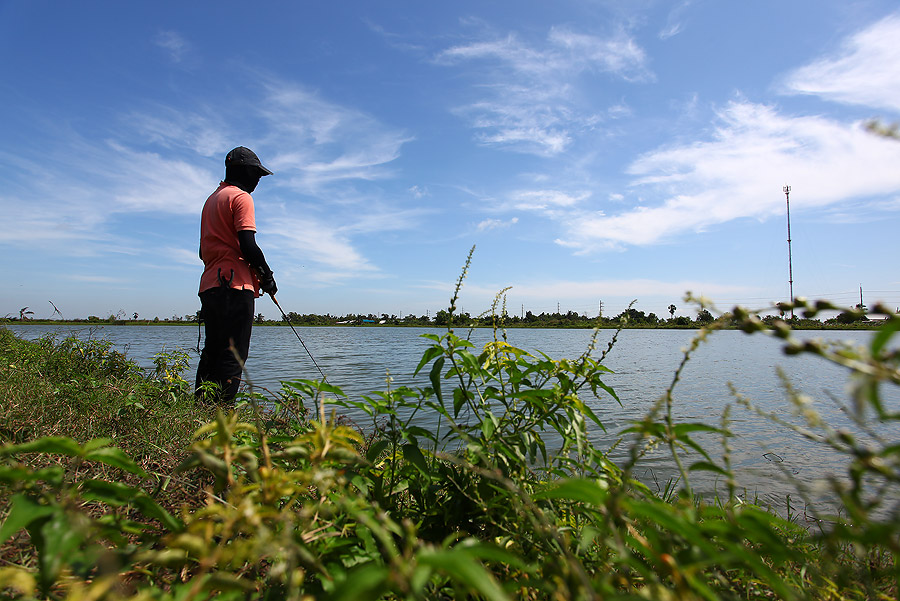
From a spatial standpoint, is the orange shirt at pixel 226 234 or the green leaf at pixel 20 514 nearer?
the green leaf at pixel 20 514

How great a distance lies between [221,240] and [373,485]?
13.1ft

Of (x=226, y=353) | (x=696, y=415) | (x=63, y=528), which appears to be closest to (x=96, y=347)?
(x=226, y=353)

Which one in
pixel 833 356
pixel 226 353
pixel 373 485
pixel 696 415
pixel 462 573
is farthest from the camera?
pixel 696 415

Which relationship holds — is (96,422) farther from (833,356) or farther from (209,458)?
(833,356)

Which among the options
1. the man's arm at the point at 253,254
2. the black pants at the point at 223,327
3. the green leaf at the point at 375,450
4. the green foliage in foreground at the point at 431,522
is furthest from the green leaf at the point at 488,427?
the man's arm at the point at 253,254

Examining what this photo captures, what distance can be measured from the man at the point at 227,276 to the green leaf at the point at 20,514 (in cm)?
402

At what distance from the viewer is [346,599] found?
54cm

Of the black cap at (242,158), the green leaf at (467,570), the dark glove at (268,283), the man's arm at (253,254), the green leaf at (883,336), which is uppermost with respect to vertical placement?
the black cap at (242,158)

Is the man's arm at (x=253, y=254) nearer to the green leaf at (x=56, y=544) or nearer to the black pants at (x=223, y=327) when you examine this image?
the black pants at (x=223, y=327)

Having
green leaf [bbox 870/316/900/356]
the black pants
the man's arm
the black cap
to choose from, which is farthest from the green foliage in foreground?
the black cap

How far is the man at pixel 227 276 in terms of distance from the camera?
4575 millimetres

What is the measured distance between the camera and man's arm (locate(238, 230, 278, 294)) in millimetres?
4559

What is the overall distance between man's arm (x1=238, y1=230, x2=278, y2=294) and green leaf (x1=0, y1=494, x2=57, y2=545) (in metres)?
4.14

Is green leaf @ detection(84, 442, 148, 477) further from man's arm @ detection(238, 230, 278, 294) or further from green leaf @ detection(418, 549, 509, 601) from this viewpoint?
man's arm @ detection(238, 230, 278, 294)
